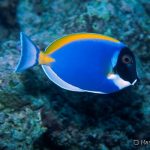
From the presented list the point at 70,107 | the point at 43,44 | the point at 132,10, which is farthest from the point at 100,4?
the point at 70,107

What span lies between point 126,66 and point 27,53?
65 cm

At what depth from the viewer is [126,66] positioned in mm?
1745

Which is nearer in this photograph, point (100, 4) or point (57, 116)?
point (57, 116)

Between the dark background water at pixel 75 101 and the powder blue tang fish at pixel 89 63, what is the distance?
0.83 m

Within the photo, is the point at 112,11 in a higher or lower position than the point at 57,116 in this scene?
higher

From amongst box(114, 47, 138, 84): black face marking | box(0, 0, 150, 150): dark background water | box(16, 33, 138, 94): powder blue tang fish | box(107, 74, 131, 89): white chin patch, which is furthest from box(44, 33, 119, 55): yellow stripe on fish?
box(0, 0, 150, 150): dark background water

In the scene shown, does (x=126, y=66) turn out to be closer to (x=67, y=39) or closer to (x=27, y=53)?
(x=67, y=39)

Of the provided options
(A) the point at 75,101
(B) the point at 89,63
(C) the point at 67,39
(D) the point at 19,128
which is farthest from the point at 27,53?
(A) the point at 75,101

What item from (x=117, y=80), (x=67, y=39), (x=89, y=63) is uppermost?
(x=67, y=39)

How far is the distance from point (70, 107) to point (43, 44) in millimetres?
879

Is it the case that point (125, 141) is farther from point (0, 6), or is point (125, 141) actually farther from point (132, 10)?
point (0, 6)

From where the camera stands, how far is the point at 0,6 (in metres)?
4.59

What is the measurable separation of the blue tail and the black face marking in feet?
1.77

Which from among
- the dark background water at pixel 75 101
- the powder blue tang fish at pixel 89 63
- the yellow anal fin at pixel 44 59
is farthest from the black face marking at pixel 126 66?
the dark background water at pixel 75 101
